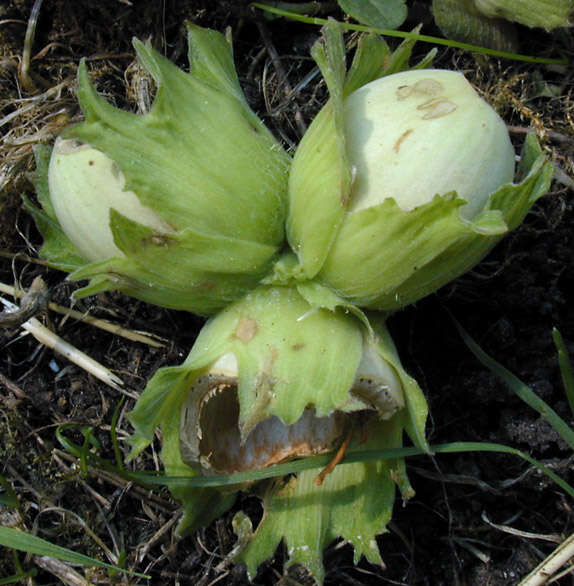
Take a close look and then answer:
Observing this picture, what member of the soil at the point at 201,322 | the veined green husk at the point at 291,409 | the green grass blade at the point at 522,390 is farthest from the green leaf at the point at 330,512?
the green grass blade at the point at 522,390

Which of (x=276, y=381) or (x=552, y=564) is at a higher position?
(x=276, y=381)

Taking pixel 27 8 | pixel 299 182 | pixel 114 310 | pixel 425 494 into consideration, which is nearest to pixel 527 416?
pixel 425 494

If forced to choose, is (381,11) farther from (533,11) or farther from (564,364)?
(564,364)

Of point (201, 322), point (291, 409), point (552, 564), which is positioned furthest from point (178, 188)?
point (552, 564)

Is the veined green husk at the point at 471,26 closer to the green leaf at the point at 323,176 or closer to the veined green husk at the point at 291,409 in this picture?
the green leaf at the point at 323,176

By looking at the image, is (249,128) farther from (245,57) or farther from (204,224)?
(245,57)

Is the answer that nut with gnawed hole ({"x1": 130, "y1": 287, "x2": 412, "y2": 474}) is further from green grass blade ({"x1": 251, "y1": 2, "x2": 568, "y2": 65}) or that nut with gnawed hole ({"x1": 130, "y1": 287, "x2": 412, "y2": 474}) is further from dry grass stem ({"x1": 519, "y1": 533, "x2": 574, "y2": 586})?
green grass blade ({"x1": 251, "y1": 2, "x2": 568, "y2": 65})
